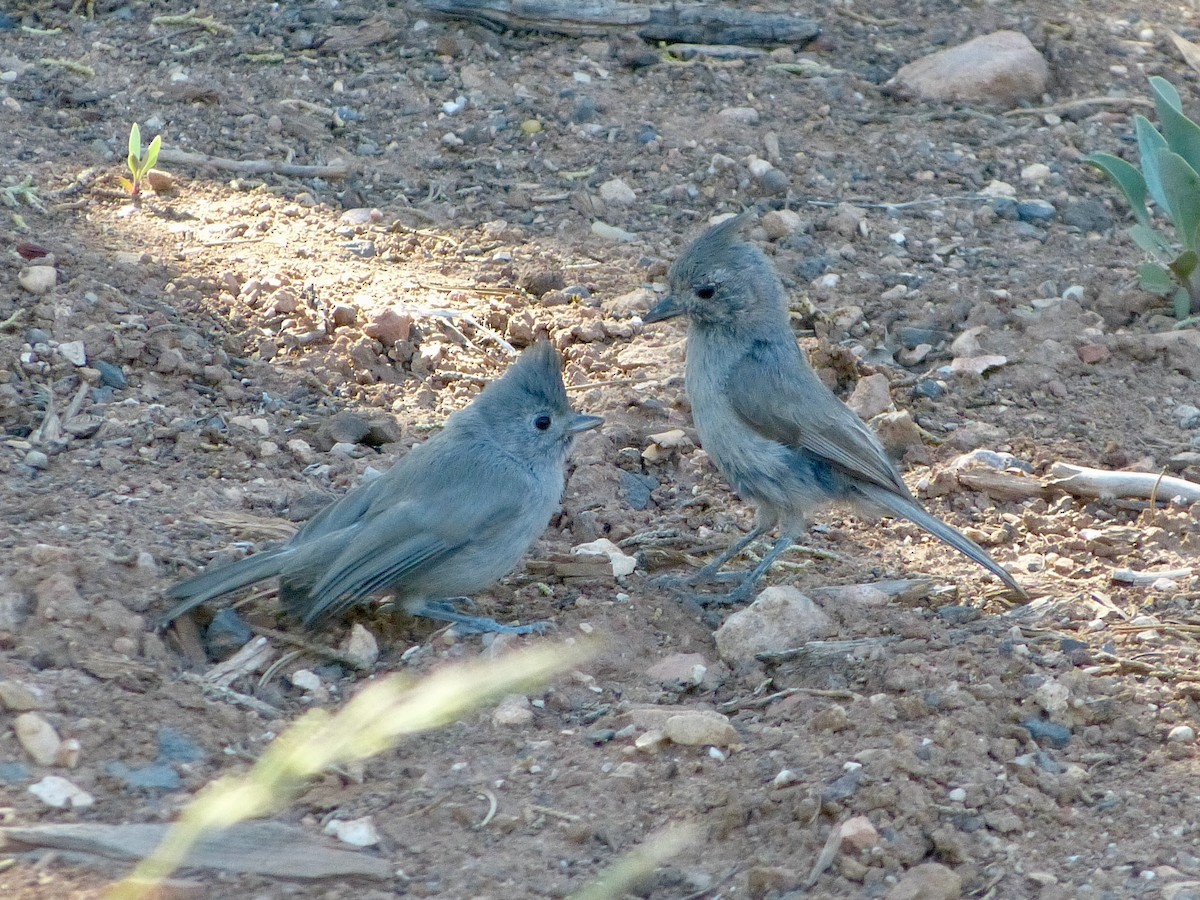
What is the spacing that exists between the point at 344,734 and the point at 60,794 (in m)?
0.75

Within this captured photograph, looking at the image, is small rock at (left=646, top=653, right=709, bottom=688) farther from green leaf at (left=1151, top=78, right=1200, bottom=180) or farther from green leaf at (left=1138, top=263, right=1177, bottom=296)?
green leaf at (left=1151, top=78, right=1200, bottom=180)

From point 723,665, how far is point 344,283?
280 cm

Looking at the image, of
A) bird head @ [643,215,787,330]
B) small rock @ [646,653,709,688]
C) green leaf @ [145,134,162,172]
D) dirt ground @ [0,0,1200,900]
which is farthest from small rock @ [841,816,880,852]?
green leaf @ [145,134,162,172]

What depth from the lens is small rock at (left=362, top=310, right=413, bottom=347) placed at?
6.13 meters

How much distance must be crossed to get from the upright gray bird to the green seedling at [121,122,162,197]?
250cm

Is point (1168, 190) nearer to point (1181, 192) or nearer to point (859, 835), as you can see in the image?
Answer: point (1181, 192)

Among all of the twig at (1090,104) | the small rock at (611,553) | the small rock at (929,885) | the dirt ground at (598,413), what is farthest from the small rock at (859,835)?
the twig at (1090,104)

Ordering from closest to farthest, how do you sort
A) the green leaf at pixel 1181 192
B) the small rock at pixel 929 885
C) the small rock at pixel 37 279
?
the small rock at pixel 929 885, the small rock at pixel 37 279, the green leaf at pixel 1181 192

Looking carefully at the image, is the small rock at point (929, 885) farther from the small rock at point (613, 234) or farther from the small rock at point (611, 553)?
the small rock at point (613, 234)

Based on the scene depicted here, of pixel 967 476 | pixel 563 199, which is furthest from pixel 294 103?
pixel 967 476

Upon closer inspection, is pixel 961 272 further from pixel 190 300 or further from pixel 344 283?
pixel 190 300

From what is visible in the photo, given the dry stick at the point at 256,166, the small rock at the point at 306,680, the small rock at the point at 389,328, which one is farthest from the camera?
the dry stick at the point at 256,166

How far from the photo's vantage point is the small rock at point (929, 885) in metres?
3.38

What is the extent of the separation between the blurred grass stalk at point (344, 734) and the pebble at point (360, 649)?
0.37ft
